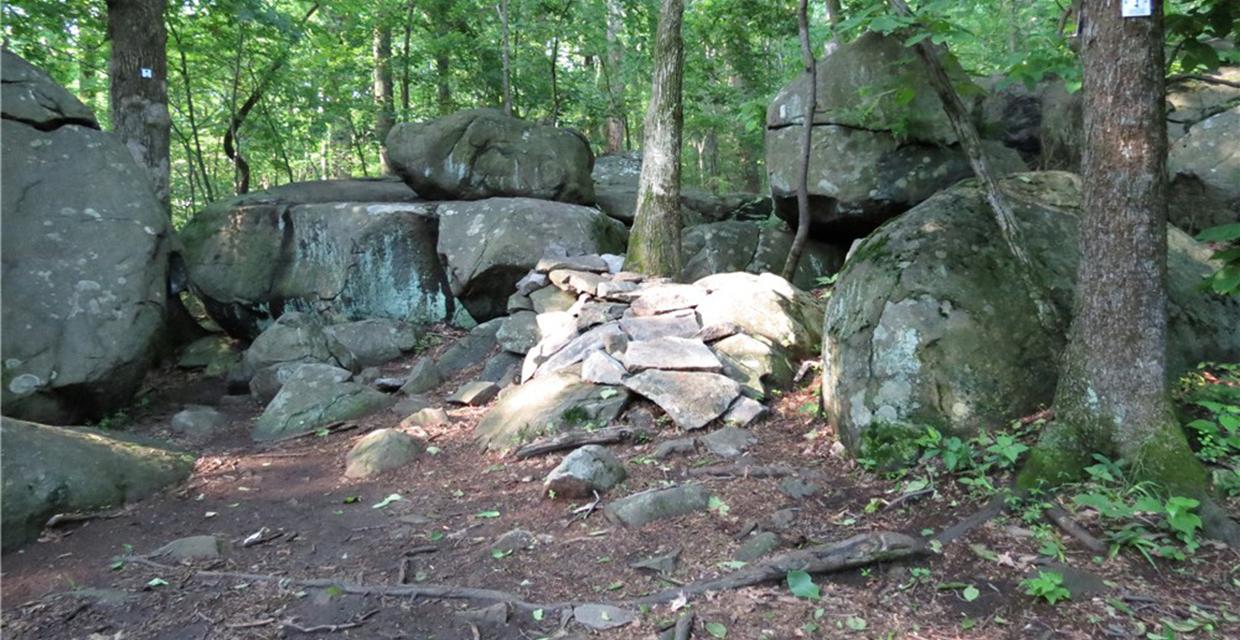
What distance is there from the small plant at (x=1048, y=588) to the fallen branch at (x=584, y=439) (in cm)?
269

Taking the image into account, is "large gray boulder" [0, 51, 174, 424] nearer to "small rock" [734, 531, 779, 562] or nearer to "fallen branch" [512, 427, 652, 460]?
"fallen branch" [512, 427, 652, 460]

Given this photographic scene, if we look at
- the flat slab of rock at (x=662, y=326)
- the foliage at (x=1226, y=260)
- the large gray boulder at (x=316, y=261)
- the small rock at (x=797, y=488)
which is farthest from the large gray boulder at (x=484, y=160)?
the foliage at (x=1226, y=260)

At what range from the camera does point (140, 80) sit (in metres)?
9.65

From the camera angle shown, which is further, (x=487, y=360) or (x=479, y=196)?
(x=479, y=196)

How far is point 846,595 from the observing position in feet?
10.5

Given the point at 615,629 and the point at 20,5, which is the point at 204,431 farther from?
the point at 20,5

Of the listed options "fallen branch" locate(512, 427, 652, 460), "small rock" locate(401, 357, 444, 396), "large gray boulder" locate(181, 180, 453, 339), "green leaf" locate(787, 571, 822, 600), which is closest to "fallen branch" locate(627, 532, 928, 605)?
"green leaf" locate(787, 571, 822, 600)

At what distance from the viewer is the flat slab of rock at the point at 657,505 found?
4.13m

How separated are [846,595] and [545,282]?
5.88 m

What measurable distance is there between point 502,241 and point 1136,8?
7.04 meters

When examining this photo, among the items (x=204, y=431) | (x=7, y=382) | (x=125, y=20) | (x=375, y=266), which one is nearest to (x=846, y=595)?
(x=204, y=431)

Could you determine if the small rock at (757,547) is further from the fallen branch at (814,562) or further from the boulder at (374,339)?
the boulder at (374,339)

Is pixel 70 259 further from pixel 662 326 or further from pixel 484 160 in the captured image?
pixel 662 326

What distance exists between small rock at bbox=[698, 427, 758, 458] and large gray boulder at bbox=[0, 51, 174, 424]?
5.70 meters
